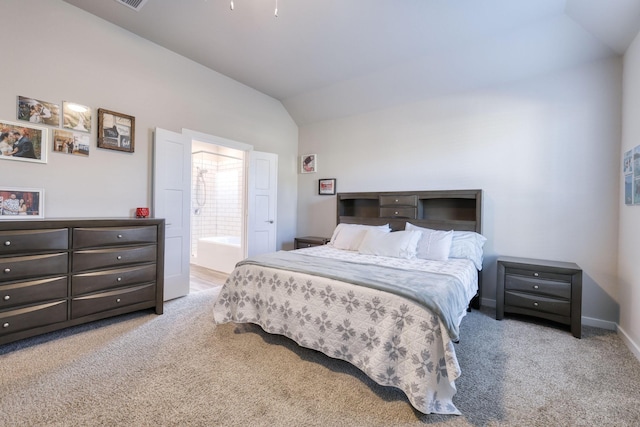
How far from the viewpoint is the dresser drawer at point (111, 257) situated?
2.41 meters

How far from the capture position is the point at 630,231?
2.41 metres

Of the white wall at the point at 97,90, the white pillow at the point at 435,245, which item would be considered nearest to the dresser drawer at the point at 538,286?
the white pillow at the point at 435,245

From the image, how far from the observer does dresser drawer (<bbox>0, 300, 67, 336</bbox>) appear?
206 cm

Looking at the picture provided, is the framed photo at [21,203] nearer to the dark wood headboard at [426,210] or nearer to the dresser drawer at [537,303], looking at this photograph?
the dark wood headboard at [426,210]

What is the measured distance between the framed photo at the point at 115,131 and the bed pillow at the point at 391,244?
9.46ft

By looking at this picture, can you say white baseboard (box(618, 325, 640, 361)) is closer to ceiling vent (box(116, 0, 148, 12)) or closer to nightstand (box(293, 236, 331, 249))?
nightstand (box(293, 236, 331, 249))

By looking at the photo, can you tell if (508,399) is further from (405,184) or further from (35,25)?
(35,25)

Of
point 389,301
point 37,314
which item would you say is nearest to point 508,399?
point 389,301

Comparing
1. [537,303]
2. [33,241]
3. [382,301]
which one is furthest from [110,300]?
[537,303]

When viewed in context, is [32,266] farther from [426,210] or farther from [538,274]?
[538,274]

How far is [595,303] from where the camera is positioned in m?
2.80

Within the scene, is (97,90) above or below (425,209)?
above

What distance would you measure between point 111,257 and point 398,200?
3.30m

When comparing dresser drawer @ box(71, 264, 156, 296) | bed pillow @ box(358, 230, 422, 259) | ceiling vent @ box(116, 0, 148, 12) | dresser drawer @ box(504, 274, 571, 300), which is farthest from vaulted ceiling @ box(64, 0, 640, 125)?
dresser drawer @ box(71, 264, 156, 296)
